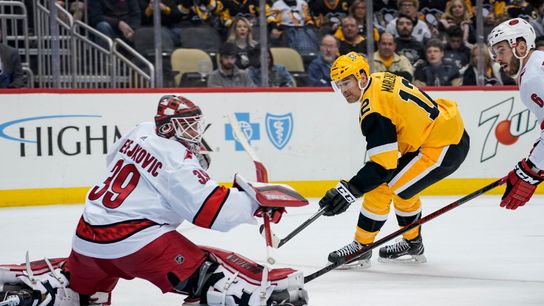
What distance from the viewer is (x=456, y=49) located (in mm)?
9070

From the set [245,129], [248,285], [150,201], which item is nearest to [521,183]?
[248,285]

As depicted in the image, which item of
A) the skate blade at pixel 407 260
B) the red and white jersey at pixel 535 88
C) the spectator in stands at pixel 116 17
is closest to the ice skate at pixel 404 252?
the skate blade at pixel 407 260

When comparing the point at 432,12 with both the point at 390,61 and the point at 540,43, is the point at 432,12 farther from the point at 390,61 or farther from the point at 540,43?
the point at 540,43

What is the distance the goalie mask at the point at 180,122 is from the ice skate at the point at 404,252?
71.6 inches

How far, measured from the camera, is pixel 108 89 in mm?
7902

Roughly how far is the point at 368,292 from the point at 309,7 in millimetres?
4887

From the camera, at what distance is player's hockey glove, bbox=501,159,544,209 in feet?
14.2

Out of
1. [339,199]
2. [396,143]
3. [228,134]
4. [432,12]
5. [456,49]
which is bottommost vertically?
[228,134]

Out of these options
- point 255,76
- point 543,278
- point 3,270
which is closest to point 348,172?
point 255,76

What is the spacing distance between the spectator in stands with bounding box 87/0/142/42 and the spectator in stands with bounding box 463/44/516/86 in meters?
2.99

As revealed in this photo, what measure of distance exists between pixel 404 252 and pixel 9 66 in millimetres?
4002

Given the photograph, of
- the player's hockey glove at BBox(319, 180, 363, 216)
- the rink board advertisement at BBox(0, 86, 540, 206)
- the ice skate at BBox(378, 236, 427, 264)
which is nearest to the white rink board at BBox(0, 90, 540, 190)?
the rink board advertisement at BBox(0, 86, 540, 206)

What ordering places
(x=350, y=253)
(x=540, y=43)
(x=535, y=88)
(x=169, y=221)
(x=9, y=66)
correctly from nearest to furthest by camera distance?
1. (x=169, y=221)
2. (x=535, y=88)
3. (x=350, y=253)
4. (x=9, y=66)
5. (x=540, y=43)

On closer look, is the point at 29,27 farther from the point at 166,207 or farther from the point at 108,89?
the point at 166,207
